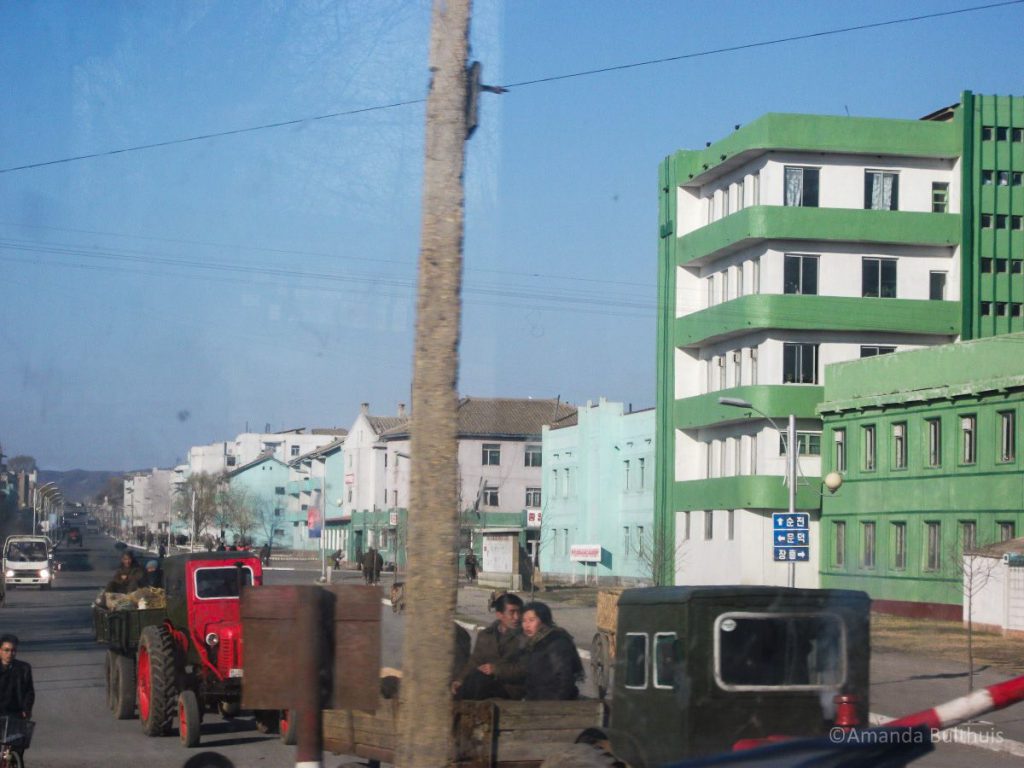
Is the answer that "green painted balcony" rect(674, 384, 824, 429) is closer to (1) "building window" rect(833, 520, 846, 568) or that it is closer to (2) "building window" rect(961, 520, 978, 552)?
(1) "building window" rect(833, 520, 846, 568)

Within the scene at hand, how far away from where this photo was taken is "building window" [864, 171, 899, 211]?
22109 mm

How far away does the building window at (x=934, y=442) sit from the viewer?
14320mm

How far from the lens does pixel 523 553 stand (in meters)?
19.0

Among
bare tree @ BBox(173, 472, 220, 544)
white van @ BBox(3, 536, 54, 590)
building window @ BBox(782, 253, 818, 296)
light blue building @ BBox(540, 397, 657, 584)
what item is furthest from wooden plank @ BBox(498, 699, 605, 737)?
white van @ BBox(3, 536, 54, 590)

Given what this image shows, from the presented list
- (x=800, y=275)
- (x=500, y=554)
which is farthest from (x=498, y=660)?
(x=800, y=275)

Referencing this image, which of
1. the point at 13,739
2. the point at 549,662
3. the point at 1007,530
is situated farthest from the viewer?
the point at 1007,530

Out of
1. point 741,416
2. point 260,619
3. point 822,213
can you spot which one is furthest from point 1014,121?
point 260,619

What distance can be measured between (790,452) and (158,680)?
7619 mm

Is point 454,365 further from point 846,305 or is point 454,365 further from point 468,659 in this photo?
point 846,305

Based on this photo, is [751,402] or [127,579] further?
[751,402]

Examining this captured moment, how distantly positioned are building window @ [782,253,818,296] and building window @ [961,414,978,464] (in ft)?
19.0

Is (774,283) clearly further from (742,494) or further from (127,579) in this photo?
(127,579)

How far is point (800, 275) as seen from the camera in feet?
76.3

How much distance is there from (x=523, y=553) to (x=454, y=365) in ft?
44.5
